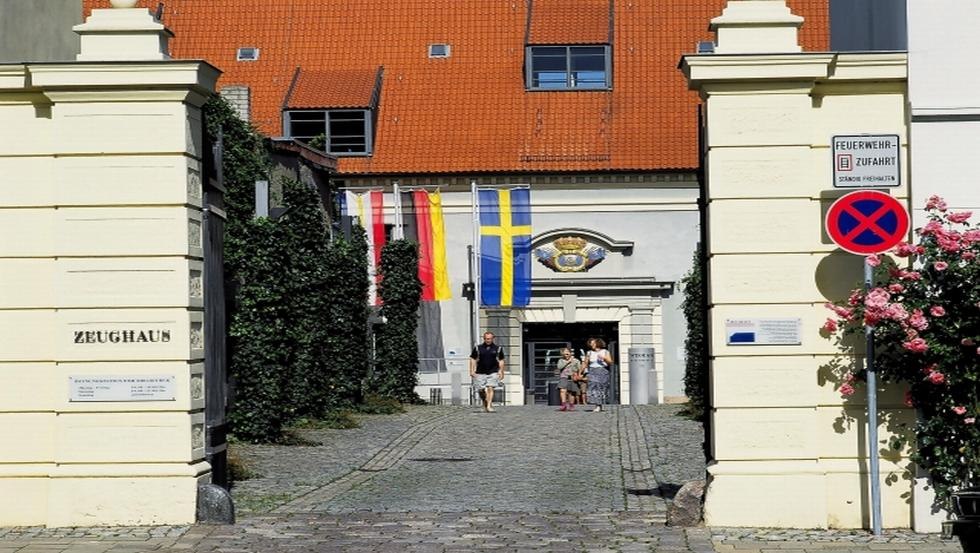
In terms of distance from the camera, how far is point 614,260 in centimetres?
5166

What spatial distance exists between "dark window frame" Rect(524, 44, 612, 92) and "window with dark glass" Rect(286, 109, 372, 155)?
460 centimetres

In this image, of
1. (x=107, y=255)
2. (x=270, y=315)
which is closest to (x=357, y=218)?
(x=270, y=315)

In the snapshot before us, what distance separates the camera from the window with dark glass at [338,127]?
170 feet

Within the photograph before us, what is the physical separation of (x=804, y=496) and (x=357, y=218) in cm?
3201

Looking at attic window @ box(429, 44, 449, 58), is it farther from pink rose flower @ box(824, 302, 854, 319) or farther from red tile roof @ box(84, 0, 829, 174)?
pink rose flower @ box(824, 302, 854, 319)

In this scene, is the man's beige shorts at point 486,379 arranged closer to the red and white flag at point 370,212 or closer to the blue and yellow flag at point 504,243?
the red and white flag at point 370,212

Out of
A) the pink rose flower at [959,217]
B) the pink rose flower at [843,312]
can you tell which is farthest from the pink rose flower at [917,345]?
the pink rose flower at [959,217]

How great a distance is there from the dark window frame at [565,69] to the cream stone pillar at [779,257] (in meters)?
38.3

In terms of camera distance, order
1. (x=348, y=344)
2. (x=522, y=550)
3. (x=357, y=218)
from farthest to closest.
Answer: (x=357, y=218) → (x=348, y=344) → (x=522, y=550)

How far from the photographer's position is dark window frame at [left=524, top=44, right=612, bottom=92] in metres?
52.8

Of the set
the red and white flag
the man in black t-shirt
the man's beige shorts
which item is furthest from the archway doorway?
the man's beige shorts

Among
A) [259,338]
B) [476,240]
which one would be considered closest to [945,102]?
[259,338]

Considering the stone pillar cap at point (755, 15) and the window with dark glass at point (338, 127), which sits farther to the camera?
the window with dark glass at point (338, 127)

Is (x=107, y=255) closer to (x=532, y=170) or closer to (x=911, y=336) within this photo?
(x=911, y=336)
